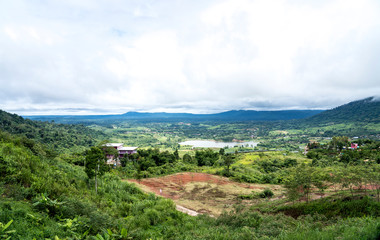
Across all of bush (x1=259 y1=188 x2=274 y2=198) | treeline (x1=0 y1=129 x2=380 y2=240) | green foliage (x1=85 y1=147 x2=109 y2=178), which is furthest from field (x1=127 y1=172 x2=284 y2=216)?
green foliage (x1=85 y1=147 x2=109 y2=178)

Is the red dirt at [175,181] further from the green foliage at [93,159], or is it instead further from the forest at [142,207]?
the green foliage at [93,159]

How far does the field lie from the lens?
20344mm

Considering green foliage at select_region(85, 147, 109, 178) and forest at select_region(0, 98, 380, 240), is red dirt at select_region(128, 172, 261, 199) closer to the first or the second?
forest at select_region(0, 98, 380, 240)

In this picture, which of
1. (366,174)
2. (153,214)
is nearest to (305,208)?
(366,174)

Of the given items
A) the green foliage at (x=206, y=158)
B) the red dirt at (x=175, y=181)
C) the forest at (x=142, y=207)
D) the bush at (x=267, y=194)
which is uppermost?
the forest at (x=142, y=207)

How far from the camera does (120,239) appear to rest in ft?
23.0

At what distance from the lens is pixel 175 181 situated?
98.2ft

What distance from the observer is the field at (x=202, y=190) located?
2034 cm

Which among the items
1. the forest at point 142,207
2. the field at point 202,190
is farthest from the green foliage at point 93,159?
the field at point 202,190

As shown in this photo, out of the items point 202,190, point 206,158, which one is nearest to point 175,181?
point 202,190

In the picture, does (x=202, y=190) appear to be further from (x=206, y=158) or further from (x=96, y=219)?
(x=206, y=158)

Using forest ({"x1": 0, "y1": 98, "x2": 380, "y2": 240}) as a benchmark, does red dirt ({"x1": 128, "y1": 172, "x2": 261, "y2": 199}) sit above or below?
below

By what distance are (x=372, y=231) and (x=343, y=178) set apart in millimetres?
11697

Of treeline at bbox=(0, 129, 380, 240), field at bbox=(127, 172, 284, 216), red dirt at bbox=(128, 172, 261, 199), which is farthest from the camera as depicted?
red dirt at bbox=(128, 172, 261, 199)
